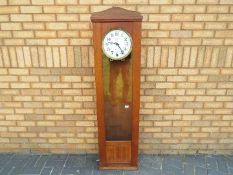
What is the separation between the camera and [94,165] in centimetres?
404

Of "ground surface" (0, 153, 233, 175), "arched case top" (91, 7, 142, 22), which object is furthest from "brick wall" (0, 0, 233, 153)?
"arched case top" (91, 7, 142, 22)

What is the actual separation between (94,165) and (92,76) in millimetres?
1236

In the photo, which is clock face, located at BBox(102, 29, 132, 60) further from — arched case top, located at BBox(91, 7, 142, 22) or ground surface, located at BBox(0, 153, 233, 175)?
ground surface, located at BBox(0, 153, 233, 175)

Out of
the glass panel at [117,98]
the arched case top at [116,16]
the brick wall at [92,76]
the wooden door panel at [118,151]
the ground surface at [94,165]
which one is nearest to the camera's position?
the arched case top at [116,16]

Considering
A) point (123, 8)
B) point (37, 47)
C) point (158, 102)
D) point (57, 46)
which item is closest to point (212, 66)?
point (158, 102)

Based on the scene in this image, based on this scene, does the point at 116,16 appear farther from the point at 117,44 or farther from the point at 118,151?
the point at 118,151

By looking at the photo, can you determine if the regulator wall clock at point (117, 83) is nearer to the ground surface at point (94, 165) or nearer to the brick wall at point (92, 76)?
the ground surface at point (94, 165)

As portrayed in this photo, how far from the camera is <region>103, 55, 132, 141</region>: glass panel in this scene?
343 cm

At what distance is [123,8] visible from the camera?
353 cm

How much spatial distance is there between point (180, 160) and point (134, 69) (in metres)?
1.62

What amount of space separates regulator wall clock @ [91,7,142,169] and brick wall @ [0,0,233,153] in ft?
1.44

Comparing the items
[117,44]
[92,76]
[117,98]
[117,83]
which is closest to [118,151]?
[117,98]

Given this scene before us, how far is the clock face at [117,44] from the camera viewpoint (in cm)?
324

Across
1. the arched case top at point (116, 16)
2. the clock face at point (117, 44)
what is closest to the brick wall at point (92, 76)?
the arched case top at point (116, 16)
